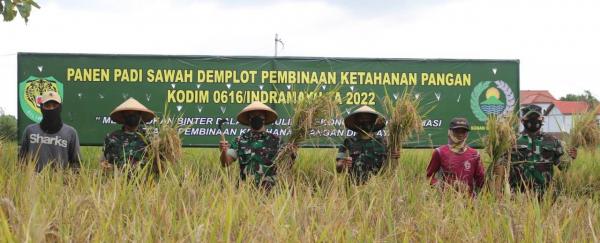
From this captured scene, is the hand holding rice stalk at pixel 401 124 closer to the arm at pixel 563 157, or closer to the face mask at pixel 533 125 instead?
the face mask at pixel 533 125

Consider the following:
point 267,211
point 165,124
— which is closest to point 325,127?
point 165,124

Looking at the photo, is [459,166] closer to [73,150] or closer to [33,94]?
[73,150]

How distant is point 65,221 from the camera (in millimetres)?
2361

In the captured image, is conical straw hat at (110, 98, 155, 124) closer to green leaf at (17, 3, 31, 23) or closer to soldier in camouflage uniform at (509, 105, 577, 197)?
green leaf at (17, 3, 31, 23)

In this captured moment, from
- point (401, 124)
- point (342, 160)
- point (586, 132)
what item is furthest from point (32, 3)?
point (586, 132)

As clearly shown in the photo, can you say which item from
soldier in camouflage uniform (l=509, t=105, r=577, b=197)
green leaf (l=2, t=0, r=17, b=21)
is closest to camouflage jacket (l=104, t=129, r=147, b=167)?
green leaf (l=2, t=0, r=17, b=21)

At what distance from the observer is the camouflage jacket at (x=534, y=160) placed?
4.89 metres

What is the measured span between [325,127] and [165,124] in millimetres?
1423

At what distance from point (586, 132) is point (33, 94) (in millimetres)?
6546

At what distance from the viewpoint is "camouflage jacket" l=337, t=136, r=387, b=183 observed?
4945 millimetres

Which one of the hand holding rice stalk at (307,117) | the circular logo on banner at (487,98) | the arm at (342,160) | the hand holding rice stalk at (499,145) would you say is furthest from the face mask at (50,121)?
the circular logo on banner at (487,98)

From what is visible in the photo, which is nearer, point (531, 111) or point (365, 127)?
point (531, 111)

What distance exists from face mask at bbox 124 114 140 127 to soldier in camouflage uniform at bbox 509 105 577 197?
3.22 metres

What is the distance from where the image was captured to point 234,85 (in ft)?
25.3
